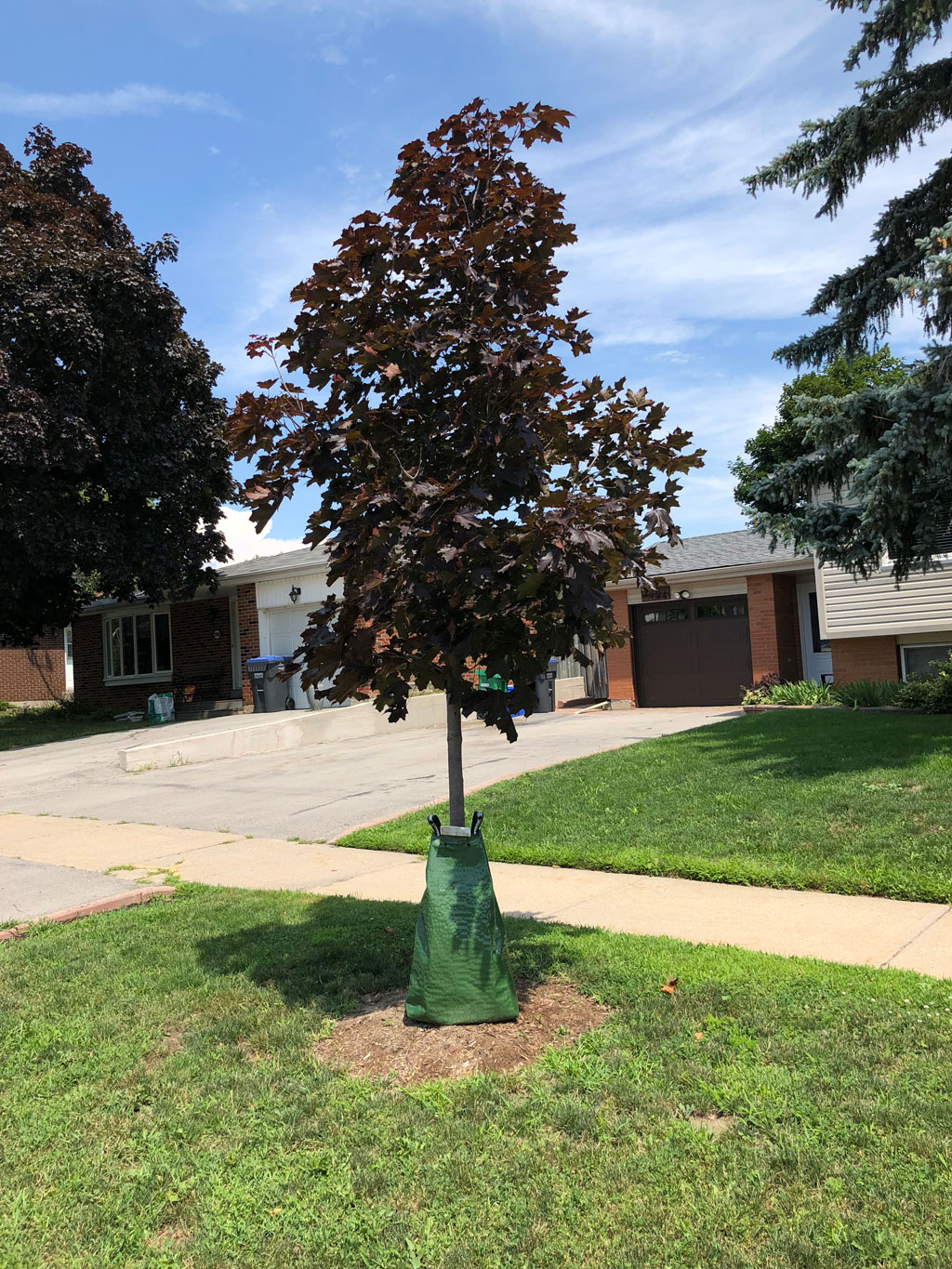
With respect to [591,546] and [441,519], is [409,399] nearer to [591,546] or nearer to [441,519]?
[441,519]

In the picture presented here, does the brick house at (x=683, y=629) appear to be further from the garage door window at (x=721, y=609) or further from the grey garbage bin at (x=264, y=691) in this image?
the grey garbage bin at (x=264, y=691)

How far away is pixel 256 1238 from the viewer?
2.72 m

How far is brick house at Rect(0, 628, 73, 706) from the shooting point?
1391 inches

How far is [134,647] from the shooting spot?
83.8 feet

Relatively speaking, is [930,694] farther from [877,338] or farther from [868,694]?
[877,338]

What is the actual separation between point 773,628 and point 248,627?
444 inches

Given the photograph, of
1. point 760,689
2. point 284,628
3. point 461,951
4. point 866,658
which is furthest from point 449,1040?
point 284,628

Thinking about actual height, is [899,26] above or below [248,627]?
above

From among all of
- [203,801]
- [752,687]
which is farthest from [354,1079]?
[752,687]

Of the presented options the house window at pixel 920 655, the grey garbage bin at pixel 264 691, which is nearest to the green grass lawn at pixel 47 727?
the grey garbage bin at pixel 264 691

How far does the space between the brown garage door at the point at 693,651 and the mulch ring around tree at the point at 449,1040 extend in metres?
16.2

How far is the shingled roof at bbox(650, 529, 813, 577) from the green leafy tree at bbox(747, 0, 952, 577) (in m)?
3.29

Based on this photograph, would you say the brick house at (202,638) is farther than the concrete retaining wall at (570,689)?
No

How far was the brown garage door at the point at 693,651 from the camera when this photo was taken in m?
19.9
